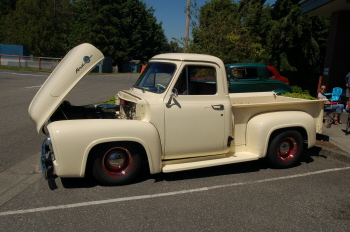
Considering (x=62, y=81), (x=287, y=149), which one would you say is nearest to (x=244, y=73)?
(x=287, y=149)

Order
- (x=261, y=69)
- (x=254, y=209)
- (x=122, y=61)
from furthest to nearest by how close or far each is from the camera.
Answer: (x=122, y=61)
(x=261, y=69)
(x=254, y=209)

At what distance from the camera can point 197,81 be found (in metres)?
5.34

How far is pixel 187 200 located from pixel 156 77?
2.11 m

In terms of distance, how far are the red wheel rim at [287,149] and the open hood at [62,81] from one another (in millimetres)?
3504

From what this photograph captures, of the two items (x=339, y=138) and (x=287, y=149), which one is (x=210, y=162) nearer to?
(x=287, y=149)

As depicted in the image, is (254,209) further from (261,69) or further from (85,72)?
(261,69)

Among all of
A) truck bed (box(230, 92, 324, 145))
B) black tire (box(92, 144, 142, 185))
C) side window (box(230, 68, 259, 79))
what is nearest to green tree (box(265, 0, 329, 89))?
side window (box(230, 68, 259, 79))

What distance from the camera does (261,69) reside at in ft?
37.9

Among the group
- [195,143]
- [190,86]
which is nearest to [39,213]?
[195,143]

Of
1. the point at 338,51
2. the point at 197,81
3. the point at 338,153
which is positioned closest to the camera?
the point at 197,81

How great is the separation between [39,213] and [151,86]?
2.57 metres

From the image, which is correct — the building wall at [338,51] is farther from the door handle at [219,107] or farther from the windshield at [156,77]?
the windshield at [156,77]

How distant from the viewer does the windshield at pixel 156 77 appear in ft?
16.9

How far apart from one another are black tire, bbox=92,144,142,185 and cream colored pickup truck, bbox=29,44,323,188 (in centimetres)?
1
